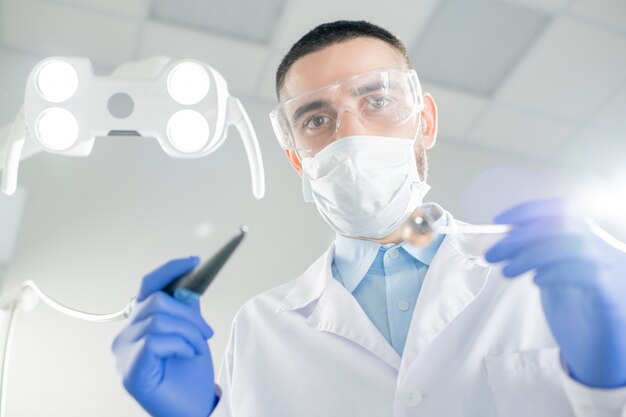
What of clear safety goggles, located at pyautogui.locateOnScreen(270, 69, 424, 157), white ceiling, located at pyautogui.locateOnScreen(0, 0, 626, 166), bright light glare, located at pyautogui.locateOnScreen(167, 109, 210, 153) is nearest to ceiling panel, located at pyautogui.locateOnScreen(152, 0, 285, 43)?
white ceiling, located at pyautogui.locateOnScreen(0, 0, 626, 166)

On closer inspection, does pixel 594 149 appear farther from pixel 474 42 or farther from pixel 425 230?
pixel 425 230

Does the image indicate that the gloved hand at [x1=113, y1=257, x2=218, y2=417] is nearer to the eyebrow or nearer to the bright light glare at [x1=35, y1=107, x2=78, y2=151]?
the bright light glare at [x1=35, y1=107, x2=78, y2=151]

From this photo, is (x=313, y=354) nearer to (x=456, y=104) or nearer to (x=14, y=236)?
(x=14, y=236)

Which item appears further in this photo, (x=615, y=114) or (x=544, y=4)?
(x=615, y=114)

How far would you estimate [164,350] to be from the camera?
945 mm

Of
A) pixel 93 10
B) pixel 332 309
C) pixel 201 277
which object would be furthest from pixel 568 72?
pixel 201 277

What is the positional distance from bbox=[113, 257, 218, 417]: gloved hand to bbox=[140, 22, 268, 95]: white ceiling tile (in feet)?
7.36

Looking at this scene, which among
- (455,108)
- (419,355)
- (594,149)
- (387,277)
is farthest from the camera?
(594,149)

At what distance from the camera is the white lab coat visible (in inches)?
44.6

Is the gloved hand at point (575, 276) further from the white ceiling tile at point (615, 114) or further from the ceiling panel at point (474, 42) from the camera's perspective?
the white ceiling tile at point (615, 114)

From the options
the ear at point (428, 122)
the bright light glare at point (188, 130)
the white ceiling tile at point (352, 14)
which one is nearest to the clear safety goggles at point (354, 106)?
the ear at point (428, 122)

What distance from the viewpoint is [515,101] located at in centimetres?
355

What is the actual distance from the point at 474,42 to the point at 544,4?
0.38m

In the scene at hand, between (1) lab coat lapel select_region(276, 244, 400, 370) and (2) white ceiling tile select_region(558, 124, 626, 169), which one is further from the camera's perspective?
(2) white ceiling tile select_region(558, 124, 626, 169)
